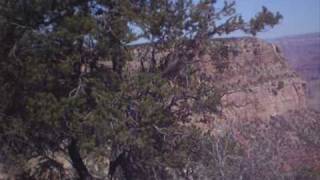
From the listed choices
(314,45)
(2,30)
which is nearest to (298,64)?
(314,45)

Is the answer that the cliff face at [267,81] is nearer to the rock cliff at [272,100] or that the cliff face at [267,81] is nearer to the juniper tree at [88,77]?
the rock cliff at [272,100]

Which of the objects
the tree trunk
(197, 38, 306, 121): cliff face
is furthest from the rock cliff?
the tree trunk

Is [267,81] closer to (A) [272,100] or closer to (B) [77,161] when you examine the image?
(A) [272,100]

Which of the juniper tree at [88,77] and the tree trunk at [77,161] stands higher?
the juniper tree at [88,77]

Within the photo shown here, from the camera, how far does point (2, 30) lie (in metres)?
10.5

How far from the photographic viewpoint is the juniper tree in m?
10.3

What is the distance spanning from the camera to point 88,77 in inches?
435

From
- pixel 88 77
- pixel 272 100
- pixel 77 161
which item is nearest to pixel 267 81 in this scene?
pixel 272 100

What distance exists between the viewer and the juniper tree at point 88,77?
10328 mm

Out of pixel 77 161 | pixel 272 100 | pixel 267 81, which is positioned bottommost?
pixel 272 100

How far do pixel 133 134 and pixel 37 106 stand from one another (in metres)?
1.81

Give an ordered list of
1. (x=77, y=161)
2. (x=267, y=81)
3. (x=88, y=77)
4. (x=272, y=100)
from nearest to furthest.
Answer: (x=88, y=77)
(x=77, y=161)
(x=267, y=81)
(x=272, y=100)

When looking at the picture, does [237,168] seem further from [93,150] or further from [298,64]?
[298,64]

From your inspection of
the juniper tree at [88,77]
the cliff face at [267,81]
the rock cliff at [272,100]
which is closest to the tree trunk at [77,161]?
the juniper tree at [88,77]
